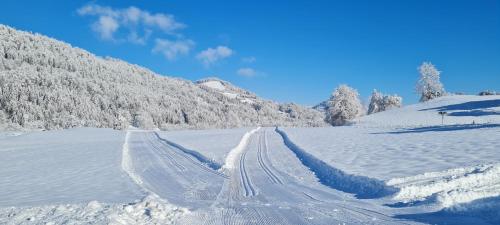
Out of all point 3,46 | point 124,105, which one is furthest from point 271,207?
point 3,46

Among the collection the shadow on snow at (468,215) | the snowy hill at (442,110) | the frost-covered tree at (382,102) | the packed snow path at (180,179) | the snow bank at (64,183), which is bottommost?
the snow bank at (64,183)

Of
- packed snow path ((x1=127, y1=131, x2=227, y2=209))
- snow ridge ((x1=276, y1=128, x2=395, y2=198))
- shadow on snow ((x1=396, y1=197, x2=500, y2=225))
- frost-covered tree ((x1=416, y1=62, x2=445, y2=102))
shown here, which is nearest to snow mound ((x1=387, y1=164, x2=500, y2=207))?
shadow on snow ((x1=396, y1=197, x2=500, y2=225))

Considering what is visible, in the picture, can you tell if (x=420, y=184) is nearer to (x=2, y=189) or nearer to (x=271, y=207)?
(x=271, y=207)

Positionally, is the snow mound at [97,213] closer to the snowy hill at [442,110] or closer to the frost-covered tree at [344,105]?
the snowy hill at [442,110]

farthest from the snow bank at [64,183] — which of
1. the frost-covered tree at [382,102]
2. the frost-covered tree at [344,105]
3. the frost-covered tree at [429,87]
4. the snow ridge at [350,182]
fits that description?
the frost-covered tree at [382,102]

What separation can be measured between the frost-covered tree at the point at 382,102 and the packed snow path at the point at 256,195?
82848 mm

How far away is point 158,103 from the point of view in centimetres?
13788

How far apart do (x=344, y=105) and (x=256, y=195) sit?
6795 cm

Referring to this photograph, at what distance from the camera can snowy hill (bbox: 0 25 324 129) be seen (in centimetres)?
8831

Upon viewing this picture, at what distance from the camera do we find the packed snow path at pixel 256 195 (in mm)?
8008

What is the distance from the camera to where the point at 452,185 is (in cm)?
952

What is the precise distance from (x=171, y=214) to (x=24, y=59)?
427 ft

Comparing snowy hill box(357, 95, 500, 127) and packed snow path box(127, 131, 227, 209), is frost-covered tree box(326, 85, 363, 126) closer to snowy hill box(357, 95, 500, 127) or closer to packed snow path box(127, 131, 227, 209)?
snowy hill box(357, 95, 500, 127)

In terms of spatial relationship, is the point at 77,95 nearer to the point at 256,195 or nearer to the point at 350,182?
the point at 256,195
